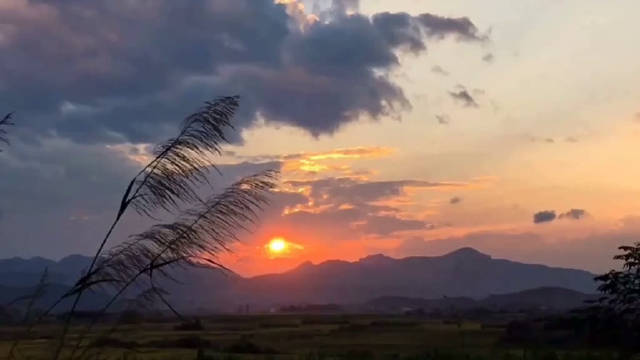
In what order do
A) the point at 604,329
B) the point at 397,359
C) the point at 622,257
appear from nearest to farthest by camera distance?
1. the point at 622,257
2. the point at 604,329
3. the point at 397,359

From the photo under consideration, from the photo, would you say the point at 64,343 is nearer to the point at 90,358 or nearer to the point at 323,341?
the point at 90,358

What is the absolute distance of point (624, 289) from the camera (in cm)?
2289

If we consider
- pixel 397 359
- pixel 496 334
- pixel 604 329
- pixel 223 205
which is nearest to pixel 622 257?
pixel 604 329

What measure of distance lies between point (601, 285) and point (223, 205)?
65.6ft

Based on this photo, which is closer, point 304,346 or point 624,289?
point 624,289

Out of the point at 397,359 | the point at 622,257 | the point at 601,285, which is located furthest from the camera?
the point at 397,359

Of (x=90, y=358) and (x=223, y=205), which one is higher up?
(x=223, y=205)

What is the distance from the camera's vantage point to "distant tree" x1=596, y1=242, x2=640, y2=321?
74.2 ft

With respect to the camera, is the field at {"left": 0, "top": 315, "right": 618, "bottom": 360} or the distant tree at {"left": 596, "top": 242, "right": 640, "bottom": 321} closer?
the field at {"left": 0, "top": 315, "right": 618, "bottom": 360}

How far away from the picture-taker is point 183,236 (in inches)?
228

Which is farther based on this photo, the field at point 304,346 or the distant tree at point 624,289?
the distant tree at point 624,289

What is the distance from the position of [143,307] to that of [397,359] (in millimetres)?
44391

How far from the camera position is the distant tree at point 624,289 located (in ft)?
74.2

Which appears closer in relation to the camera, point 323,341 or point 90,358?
point 90,358
